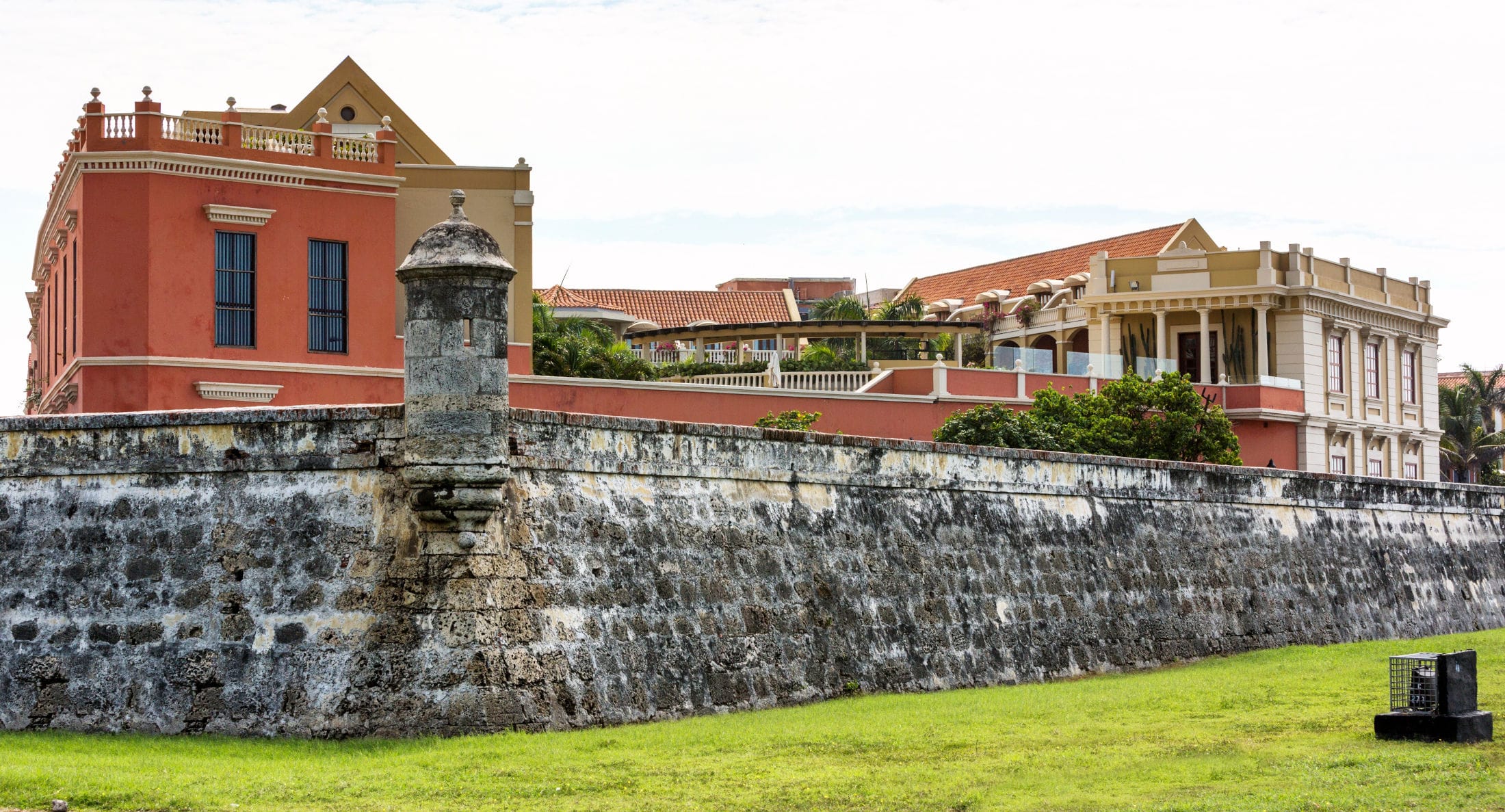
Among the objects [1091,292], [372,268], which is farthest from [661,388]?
[1091,292]

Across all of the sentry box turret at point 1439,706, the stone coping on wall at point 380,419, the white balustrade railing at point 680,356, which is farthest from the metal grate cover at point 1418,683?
the white balustrade railing at point 680,356

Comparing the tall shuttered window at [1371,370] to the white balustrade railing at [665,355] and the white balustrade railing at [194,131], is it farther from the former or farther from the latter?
the white balustrade railing at [194,131]

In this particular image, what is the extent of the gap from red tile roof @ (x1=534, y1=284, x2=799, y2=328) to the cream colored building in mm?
11865

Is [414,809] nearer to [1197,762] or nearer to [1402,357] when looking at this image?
[1197,762]

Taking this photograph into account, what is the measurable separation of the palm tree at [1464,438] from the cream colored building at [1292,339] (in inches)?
647

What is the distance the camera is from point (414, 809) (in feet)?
33.6

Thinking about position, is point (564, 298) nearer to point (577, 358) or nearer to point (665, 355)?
point (665, 355)

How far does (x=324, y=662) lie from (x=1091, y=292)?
3452cm

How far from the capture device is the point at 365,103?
3381cm

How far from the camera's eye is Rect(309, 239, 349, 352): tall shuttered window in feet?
88.8

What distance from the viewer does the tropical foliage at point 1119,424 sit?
104 feet

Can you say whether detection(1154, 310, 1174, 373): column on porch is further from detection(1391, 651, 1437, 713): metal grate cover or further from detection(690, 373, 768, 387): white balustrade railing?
detection(1391, 651, 1437, 713): metal grate cover

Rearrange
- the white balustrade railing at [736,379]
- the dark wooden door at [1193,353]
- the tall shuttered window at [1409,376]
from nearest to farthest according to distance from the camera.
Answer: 1. the white balustrade railing at [736,379]
2. the dark wooden door at [1193,353]
3. the tall shuttered window at [1409,376]

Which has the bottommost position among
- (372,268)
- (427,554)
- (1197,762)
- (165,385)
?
(1197,762)
